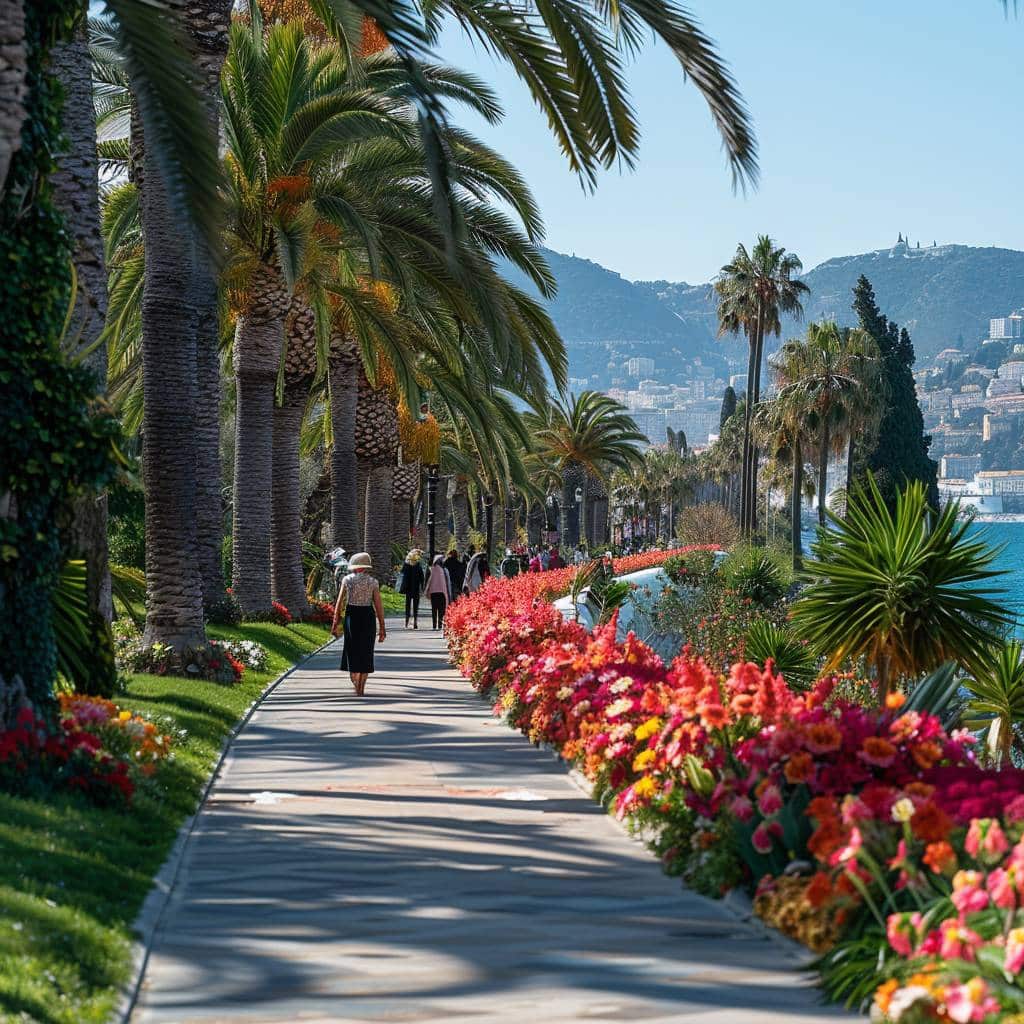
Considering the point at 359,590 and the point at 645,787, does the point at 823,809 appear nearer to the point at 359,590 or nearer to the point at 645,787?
the point at 645,787

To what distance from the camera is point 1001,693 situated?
44.6ft

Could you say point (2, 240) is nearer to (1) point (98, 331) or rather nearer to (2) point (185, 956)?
(2) point (185, 956)

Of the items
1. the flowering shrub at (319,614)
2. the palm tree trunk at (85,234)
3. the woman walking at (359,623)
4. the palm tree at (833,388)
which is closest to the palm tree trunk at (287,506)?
the flowering shrub at (319,614)

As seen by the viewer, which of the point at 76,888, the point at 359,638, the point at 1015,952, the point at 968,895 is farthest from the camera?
the point at 359,638

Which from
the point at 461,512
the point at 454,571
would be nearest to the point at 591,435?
the point at 461,512

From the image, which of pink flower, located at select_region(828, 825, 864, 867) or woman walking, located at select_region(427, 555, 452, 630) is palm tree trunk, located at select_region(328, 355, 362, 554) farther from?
pink flower, located at select_region(828, 825, 864, 867)

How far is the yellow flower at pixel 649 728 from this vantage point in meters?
9.34

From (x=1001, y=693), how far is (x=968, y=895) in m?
8.93

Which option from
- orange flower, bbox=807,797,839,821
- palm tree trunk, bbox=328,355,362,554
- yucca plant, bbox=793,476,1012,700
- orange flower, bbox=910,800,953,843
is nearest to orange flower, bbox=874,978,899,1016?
orange flower, bbox=910,800,953,843

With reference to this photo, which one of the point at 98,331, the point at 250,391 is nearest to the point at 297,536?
the point at 250,391

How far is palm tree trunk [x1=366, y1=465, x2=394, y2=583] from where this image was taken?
43875 mm

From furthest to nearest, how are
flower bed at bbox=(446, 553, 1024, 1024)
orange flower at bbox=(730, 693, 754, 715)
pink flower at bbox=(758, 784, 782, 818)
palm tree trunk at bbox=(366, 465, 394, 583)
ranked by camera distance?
palm tree trunk at bbox=(366, 465, 394, 583) < orange flower at bbox=(730, 693, 754, 715) < pink flower at bbox=(758, 784, 782, 818) < flower bed at bbox=(446, 553, 1024, 1024)

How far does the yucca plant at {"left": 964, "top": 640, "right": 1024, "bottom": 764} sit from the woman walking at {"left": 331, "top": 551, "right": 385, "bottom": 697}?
268 inches

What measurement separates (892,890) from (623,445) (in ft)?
224
